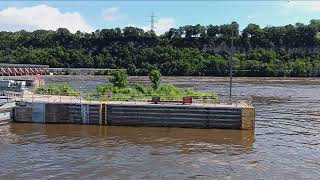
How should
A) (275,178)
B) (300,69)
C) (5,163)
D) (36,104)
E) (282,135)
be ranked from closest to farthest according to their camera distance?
(275,178)
(5,163)
(282,135)
(36,104)
(300,69)

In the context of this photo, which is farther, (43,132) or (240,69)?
(240,69)

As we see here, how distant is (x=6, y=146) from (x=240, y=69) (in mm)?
159202

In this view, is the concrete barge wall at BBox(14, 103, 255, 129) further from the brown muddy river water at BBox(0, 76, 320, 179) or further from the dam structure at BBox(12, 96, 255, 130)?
the brown muddy river water at BBox(0, 76, 320, 179)

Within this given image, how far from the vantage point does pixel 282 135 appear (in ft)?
150

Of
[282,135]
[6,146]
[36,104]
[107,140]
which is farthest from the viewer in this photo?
[36,104]

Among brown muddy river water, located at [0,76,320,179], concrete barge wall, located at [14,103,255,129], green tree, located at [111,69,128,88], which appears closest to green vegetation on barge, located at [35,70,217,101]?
green tree, located at [111,69,128,88]

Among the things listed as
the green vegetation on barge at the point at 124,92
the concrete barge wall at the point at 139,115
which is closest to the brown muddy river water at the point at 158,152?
the concrete barge wall at the point at 139,115

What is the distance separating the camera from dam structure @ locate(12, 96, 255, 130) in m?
47.6

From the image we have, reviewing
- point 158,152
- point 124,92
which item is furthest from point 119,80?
point 158,152

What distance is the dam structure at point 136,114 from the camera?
156ft

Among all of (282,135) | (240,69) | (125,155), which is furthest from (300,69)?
(125,155)

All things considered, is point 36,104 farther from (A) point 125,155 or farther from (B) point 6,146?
(A) point 125,155

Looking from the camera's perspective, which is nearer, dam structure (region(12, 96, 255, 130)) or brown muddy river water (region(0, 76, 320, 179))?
brown muddy river water (region(0, 76, 320, 179))

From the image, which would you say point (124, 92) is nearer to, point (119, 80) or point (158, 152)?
point (119, 80)
